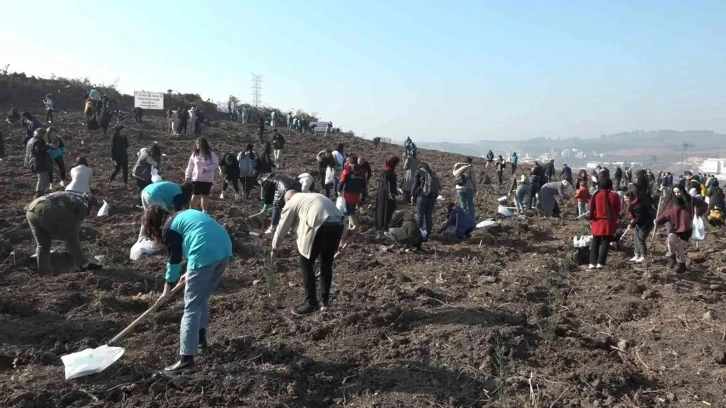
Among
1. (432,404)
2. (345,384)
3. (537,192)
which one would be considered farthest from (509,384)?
(537,192)

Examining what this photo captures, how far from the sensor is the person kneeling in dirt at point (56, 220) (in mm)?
5797

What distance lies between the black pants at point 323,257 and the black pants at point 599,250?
13.2 feet

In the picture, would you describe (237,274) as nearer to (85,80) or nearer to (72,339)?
(72,339)

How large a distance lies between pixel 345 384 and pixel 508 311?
213 centimetres

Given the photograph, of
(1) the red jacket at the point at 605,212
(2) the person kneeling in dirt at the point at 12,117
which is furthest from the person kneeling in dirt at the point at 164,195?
(2) the person kneeling in dirt at the point at 12,117

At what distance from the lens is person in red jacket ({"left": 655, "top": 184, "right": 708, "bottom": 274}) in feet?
22.9

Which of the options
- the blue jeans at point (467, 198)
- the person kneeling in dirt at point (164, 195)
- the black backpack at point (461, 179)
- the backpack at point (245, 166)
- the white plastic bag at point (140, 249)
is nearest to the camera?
the person kneeling in dirt at point (164, 195)

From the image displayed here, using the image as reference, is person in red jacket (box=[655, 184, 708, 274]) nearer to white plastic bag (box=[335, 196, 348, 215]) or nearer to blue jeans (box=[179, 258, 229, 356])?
white plastic bag (box=[335, 196, 348, 215])

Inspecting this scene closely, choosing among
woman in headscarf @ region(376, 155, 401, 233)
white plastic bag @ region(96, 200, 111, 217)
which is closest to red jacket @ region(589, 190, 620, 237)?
woman in headscarf @ region(376, 155, 401, 233)

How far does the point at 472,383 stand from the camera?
386 centimetres

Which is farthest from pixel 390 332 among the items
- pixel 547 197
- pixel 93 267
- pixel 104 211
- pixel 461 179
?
pixel 547 197

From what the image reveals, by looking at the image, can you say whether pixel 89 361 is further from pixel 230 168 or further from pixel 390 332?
pixel 230 168

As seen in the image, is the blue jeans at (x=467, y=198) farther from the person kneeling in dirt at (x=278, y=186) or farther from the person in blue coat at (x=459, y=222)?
the person kneeling in dirt at (x=278, y=186)

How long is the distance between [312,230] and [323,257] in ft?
1.03
